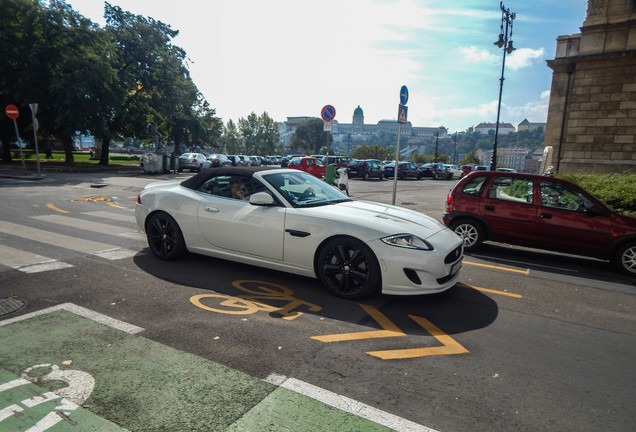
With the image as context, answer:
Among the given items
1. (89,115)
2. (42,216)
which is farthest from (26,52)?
(42,216)

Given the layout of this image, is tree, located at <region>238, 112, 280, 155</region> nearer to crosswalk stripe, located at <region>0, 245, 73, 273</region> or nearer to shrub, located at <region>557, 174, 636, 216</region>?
shrub, located at <region>557, 174, 636, 216</region>

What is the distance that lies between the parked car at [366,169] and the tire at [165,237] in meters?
28.2

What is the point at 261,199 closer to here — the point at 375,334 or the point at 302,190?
the point at 302,190

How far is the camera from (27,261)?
17.6ft

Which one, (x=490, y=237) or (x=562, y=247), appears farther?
(x=490, y=237)

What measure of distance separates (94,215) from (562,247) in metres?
9.91

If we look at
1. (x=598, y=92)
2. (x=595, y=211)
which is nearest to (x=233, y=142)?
(x=598, y=92)

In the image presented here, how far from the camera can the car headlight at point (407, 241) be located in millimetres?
4172

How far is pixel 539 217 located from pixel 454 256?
131 inches

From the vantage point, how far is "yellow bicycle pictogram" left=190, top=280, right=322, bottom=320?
3.96 m

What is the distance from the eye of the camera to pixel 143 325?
3.54 metres

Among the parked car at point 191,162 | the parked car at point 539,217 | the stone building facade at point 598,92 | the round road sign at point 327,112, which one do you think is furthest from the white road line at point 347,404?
the parked car at point 191,162

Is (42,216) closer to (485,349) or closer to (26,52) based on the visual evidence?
(485,349)

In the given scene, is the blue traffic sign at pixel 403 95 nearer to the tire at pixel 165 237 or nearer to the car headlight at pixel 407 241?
the car headlight at pixel 407 241
